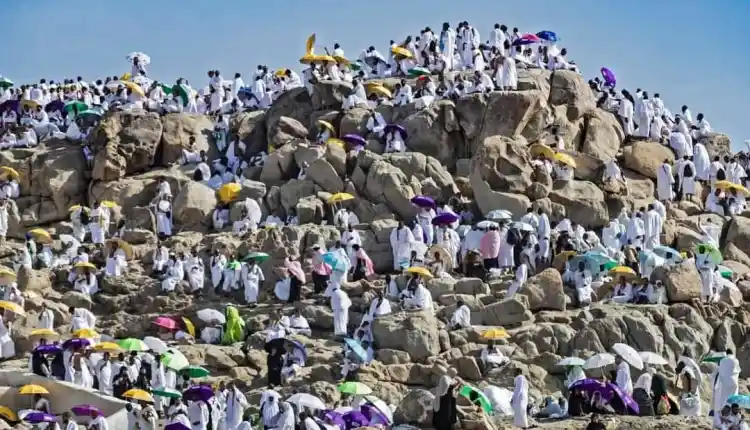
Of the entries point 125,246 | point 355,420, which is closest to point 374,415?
point 355,420

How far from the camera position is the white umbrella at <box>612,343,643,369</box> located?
35.4 meters

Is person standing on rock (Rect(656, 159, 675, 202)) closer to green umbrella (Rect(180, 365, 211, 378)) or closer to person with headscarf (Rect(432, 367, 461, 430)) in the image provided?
green umbrella (Rect(180, 365, 211, 378))

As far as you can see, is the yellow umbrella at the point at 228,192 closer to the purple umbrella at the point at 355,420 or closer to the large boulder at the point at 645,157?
the large boulder at the point at 645,157

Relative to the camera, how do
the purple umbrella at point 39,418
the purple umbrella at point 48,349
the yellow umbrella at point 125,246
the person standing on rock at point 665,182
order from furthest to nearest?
the person standing on rock at point 665,182, the yellow umbrella at point 125,246, the purple umbrella at point 48,349, the purple umbrella at point 39,418

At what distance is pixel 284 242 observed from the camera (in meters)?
43.7

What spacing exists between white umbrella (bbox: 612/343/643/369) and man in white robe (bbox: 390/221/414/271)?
27.3 feet

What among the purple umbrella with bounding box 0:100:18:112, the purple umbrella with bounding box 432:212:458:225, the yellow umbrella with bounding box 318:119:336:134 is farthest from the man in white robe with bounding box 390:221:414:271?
the purple umbrella with bounding box 0:100:18:112

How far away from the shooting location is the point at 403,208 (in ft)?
150

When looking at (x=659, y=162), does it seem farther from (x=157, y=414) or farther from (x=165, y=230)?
(x=157, y=414)

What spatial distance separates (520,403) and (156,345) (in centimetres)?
916

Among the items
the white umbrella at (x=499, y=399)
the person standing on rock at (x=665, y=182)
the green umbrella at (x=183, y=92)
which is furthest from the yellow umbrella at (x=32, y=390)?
the person standing on rock at (x=665, y=182)

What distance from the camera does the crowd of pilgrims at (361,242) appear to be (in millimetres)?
34906

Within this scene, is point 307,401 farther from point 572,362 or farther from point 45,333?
point 45,333

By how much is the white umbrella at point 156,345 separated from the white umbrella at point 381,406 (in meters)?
5.85
